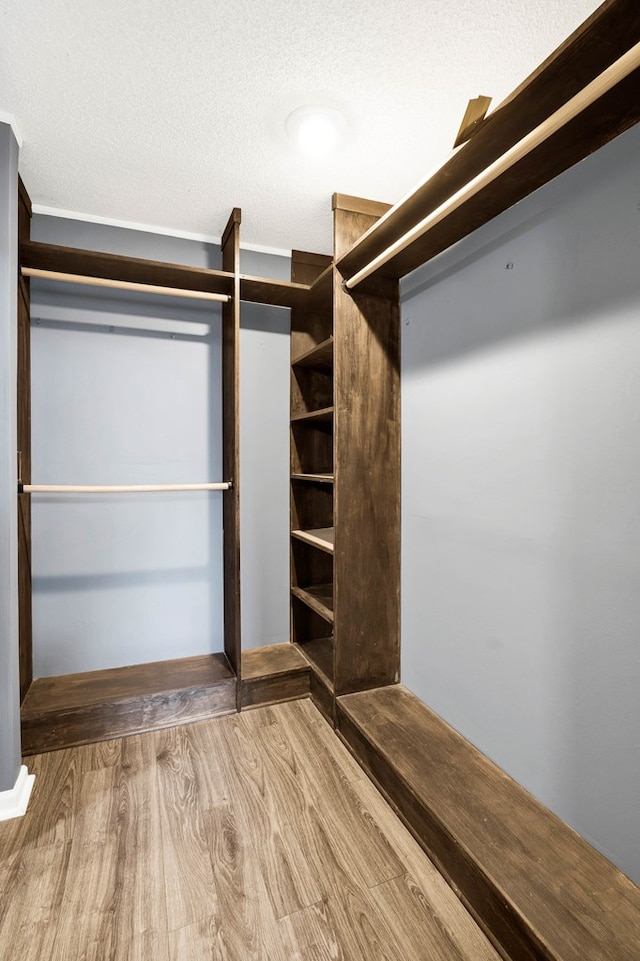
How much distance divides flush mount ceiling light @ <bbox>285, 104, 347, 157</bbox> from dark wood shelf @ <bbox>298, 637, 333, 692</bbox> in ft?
7.56

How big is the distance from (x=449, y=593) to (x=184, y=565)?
1.43 meters

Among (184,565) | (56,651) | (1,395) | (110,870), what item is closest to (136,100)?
(1,395)

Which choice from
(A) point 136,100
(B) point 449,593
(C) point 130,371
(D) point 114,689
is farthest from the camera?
(C) point 130,371

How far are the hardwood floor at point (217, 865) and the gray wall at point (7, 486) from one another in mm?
286

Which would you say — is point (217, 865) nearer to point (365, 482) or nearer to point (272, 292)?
point (365, 482)

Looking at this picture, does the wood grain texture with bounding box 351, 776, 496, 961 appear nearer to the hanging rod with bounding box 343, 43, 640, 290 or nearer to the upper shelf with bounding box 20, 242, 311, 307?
the hanging rod with bounding box 343, 43, 640, 290

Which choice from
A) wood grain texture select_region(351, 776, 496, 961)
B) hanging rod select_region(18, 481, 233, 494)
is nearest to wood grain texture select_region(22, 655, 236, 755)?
hanging rod select_region(18, 481, 233, 494)

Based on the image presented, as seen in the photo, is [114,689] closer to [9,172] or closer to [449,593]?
[449,593]

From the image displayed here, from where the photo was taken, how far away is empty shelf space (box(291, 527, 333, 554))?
7.21 ft

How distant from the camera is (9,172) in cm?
162

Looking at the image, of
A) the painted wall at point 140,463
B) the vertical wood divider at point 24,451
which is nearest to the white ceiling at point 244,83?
the vertical wood divider at point 24,451

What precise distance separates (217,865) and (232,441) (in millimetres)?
1653

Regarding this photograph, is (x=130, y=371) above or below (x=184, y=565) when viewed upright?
above

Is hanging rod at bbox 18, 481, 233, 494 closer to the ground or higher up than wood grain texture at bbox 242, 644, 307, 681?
higher up
